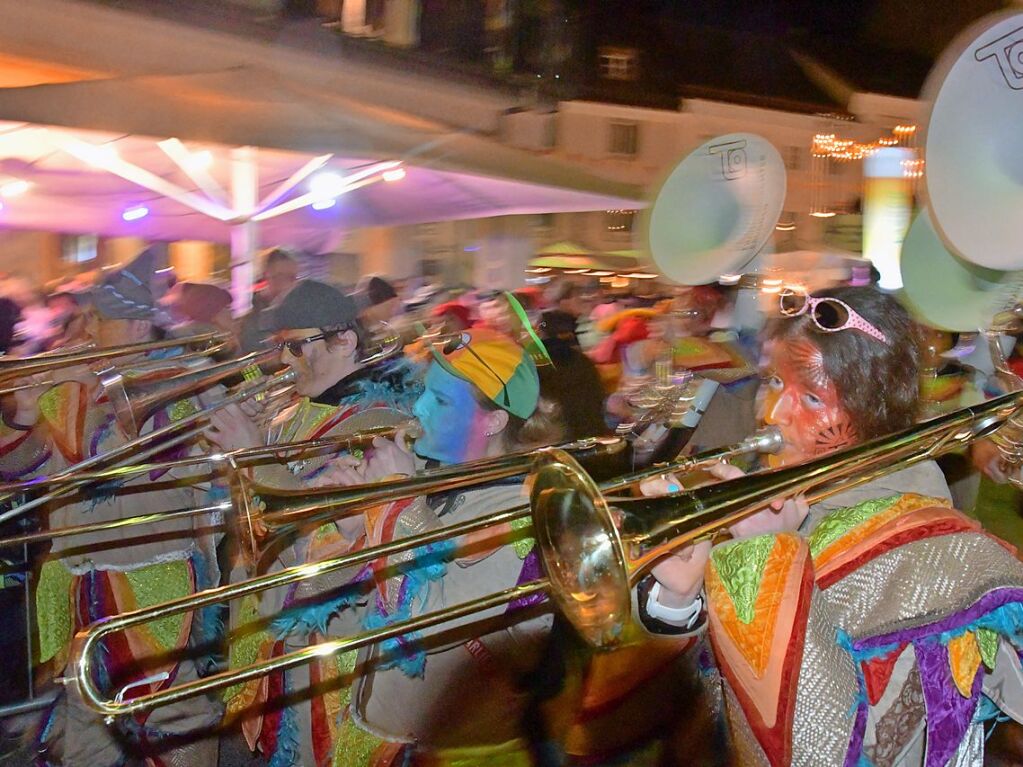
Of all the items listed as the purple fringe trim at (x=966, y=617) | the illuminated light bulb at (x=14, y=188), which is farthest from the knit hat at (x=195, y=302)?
the purple fringe trim at (x=966, y=617)

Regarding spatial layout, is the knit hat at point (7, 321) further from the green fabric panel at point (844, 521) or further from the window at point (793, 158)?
the window at point (793, 158)

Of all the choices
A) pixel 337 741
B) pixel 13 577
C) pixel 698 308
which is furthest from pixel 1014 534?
pixel 13 577

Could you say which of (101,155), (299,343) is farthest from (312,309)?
(101,155)

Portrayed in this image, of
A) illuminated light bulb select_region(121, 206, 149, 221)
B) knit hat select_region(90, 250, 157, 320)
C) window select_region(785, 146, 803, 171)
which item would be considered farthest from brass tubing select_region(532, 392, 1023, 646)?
window select_region(785, 146, 803, 171)

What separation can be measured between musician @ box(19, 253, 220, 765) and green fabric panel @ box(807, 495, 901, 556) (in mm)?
2238

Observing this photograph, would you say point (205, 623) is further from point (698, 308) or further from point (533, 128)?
Result: point (533, 128)

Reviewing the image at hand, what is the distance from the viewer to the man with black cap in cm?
266

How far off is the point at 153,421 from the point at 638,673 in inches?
79.2

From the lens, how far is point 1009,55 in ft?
6.48

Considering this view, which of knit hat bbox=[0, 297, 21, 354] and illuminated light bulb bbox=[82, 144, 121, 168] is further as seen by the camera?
illuminated light bulb bbox=[82, 144, 121, 168]

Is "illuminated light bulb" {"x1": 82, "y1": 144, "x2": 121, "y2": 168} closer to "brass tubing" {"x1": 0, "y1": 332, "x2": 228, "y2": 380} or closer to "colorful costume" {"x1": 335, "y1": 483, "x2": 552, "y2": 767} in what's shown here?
"brass tubing" {"x1": 0, "y1": 332, "x2": 228, "y2": 380}

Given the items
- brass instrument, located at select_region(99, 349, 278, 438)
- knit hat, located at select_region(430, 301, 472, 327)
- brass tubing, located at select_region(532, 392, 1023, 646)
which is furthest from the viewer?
knit hat, located at select_region(430, 301, 472, 327)

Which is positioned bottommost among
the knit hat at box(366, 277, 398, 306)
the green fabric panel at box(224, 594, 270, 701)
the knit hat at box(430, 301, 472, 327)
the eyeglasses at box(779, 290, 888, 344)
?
the green fabric panel at box(224, 594, 270, 701)

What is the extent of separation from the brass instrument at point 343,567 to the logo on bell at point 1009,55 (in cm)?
98
